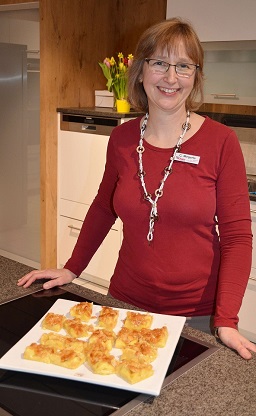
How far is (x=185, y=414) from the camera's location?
79 cm

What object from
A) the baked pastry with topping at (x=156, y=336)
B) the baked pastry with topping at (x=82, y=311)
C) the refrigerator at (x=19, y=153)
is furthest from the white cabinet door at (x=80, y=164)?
the baked pastry with topping at (x=156, y=336)

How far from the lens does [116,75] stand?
310cm

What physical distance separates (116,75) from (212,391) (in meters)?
2.51

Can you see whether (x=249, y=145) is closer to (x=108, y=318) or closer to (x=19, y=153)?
(x=19, y=153)

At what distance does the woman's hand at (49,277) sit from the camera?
1301 mm

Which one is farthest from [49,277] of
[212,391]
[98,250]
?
[98,250]

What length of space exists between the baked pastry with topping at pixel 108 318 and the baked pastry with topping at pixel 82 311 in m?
0.03

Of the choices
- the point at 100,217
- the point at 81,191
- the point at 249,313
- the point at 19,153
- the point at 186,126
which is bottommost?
the point at 249,313

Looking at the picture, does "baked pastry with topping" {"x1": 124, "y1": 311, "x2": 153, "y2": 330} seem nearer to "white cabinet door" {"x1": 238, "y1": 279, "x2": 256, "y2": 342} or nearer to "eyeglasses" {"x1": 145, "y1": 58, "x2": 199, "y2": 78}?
"eyeglasses" {"x1": 145, "y1": 58, "x2": 199, "y2": 78}

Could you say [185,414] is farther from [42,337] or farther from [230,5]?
[230,5]

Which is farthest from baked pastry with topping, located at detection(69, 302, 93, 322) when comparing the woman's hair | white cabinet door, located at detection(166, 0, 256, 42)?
white cabinet door, located at detection(166, 0, 256, 42)

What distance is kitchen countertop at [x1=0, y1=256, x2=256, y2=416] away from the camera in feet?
2.64

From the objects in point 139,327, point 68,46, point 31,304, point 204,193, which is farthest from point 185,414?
point 68,46

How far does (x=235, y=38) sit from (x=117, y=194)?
4.71 ft
